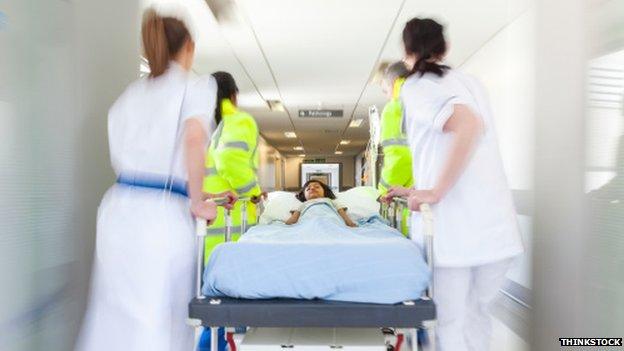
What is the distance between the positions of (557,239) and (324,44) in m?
3.14

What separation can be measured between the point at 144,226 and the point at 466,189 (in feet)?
3.89

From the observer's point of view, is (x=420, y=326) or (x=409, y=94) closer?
(x=420, y=326)

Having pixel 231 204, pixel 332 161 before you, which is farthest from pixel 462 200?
pixel 332 161

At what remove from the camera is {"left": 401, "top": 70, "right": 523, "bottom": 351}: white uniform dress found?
1.77 meters

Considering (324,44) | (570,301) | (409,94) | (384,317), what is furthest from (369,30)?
(384,317)

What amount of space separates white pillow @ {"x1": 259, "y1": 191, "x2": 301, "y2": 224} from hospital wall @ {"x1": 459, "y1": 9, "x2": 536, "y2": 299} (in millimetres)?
1945

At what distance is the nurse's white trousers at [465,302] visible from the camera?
70.2 inches

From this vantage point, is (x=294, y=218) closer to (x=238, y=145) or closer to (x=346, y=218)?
(x=346, y=218)

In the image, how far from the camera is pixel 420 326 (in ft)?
5.33

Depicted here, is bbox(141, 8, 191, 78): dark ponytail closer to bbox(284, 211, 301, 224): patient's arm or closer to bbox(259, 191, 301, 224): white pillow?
bbox(284, 211, 301, 224): patient's arm

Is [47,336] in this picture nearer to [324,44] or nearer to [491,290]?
[491,290]

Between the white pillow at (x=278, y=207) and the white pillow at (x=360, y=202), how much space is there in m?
0.47

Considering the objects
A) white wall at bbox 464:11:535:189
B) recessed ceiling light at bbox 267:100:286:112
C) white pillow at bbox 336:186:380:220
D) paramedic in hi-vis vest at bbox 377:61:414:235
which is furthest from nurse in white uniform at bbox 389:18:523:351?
recessed ceiling light at bbox 267:100:286:112

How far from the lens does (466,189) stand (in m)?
1.81
